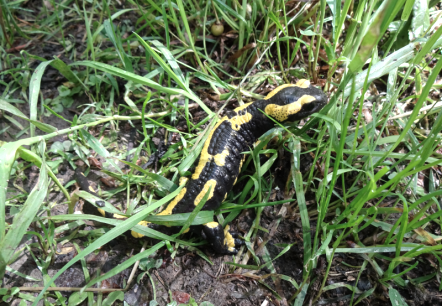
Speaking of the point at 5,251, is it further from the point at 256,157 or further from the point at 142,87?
the point at 142,87

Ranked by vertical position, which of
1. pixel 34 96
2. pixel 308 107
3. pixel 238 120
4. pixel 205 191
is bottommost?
pixel 205 191

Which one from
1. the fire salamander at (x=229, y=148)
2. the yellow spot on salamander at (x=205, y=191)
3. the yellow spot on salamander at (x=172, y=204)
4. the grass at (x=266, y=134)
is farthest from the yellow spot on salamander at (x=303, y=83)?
the yellow spot on salamander at (x=172, y=204)

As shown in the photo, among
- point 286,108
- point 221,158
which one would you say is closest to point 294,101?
point 286,108

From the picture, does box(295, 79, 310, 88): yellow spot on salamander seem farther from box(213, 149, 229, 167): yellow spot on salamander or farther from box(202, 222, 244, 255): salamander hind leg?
box(202, 222, 244, 255): salamander hind leg

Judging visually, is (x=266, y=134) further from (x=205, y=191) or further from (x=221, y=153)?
(x=205, y=191)

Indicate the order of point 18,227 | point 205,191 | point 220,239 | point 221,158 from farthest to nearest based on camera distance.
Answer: point 221,158 < point 205,191 < point 220,239 < point 18,227
